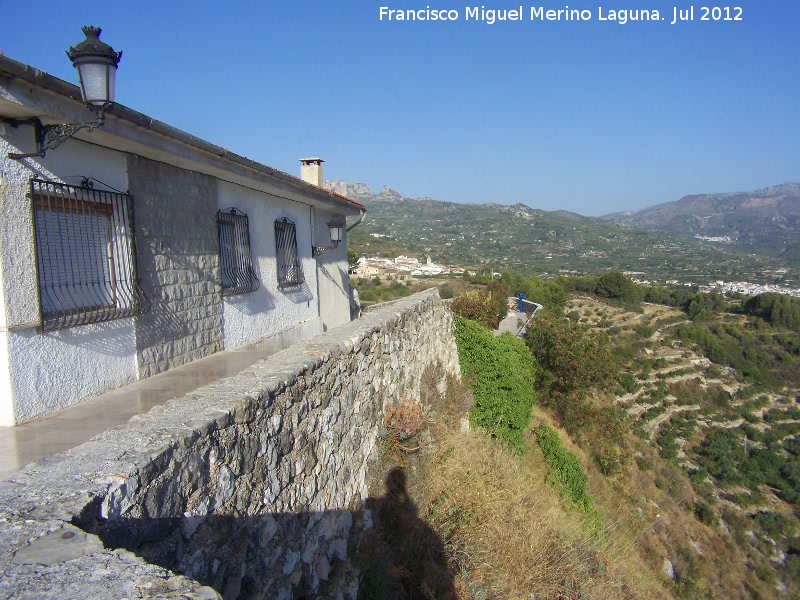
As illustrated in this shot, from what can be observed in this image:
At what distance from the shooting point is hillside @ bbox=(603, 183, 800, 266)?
97.2m

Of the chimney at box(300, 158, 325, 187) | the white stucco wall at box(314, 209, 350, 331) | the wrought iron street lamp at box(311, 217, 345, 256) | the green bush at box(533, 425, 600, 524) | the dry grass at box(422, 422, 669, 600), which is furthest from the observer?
the chimney at box(300, 158, 325, 187)

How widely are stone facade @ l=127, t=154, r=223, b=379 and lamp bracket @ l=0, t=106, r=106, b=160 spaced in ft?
3.70

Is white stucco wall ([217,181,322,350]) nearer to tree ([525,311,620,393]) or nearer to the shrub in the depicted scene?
the shrub

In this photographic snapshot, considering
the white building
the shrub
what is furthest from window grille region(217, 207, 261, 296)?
the shrub

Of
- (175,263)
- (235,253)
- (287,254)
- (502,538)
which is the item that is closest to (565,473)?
(502,538)

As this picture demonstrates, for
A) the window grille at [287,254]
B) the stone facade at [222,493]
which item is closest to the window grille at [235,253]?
the window grille at [287,254]

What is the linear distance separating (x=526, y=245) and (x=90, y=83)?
76671 millimetres

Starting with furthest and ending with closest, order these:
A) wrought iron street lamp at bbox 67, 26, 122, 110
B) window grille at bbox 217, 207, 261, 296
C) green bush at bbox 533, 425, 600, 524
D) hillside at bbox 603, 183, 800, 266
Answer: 1. hillside at bbox 603, 183, 800, 266
2. green bush at bbox 533, 425, 600, 524
3. window grille at bbox 217, 207, 261, 296
4. wrought iron street lamp at bbox 67, 26, 122, 110

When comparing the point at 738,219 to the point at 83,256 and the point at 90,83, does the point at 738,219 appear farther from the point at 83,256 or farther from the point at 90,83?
the point at 90,83

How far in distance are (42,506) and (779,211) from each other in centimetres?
16469

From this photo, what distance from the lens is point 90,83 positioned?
3.39 m

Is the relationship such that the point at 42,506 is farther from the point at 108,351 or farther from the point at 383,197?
the point at 383,197

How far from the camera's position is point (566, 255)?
73.1 meters

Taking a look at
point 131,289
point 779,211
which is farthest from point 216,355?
point 779,211
